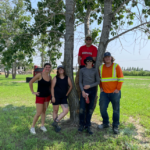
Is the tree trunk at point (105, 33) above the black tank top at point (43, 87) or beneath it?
above

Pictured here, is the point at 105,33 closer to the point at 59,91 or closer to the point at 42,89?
the point at 59,91

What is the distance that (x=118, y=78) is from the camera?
372 centimetres

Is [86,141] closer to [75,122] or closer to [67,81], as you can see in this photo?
[75,122]

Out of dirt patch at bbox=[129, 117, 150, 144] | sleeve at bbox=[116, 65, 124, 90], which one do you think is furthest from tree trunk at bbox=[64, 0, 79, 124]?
dirt patch at bbox=[129, 117, 150, 144]

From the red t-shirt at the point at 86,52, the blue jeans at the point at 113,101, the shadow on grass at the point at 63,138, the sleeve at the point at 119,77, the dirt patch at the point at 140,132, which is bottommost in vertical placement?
the dirt patch at the point at 140,132

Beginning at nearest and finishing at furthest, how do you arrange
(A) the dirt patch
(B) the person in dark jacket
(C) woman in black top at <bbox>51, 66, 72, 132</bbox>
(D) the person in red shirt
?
(A) the dirt patch, (B) the person in dark jacket, (C) woman in black top at <bbox>51, 66, 72, 132</bbox>, (D) the person in red shirt

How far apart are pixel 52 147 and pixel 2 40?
313 centimetres

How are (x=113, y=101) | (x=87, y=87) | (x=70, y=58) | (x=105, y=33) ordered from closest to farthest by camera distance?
(x=87, y=87) < (x=113, y=101) < (x=105, y=33) < (x=70, y=58)

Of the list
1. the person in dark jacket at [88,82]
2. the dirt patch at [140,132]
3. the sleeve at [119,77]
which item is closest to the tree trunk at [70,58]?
the person in dark jacket at [88,82]

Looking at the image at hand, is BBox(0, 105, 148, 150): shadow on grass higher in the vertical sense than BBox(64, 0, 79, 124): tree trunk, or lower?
lower

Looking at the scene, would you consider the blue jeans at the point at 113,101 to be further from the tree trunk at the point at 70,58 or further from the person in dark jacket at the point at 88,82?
the tree trunk at the point at 70,58

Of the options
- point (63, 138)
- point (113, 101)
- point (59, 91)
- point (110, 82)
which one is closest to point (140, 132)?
point (113, 101)

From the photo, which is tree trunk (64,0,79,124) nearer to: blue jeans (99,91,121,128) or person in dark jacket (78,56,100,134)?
person in dark jacket (78,56,100,134)

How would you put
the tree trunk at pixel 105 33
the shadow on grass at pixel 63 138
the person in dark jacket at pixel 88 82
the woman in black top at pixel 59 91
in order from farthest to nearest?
→ the tree trunk at pixel 105 33, the woman in black top at pixel 59 91, the person in dark jacket at pixel 88 82, the shadow on grass at pixel 63 138
